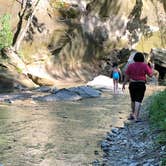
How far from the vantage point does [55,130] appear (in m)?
13.0

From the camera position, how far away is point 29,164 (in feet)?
30.5

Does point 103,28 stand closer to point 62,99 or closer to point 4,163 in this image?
point 62,99

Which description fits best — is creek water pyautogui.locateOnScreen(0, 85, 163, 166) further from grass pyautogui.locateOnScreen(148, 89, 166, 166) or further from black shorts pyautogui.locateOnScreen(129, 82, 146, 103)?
grass pyautogui.locateOnScreen(148, 89, 166, 166)

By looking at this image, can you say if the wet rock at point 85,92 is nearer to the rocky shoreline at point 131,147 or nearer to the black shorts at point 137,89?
the black shorts at point 137,89

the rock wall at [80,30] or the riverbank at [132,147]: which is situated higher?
the rock wall at [80,30]

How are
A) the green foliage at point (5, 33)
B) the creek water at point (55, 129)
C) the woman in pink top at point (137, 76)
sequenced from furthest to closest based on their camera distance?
the green foliage at point (5, 33), the woman in pink top at point (137, 76), the creek water at point (55, 129)

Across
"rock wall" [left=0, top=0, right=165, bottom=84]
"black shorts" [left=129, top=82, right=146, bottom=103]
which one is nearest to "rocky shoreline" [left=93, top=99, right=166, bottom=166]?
"black shorts" [left=129, top=82, right=146, bottom=103]

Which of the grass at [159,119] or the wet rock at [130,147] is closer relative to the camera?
the wet rock at [130,147]

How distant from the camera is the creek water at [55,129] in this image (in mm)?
9859

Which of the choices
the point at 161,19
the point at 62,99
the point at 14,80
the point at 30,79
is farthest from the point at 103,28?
the point at 62,99

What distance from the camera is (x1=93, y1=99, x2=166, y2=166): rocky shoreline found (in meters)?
8.77

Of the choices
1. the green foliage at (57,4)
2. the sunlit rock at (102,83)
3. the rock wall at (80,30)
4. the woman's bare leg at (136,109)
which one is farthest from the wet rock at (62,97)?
the green foliage at (57,4)

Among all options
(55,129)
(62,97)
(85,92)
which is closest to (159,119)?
(55,129)

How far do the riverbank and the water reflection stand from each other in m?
0.30
